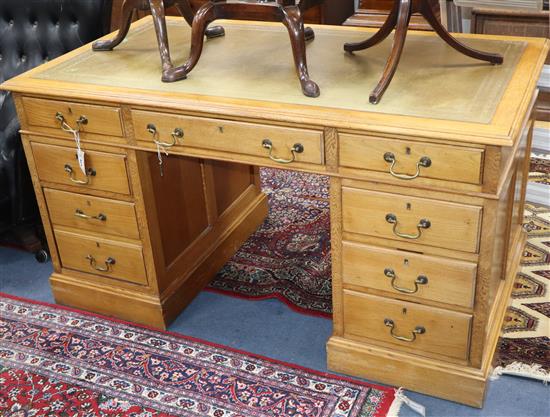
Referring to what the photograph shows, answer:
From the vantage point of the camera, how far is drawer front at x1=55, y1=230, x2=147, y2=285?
2682 mm

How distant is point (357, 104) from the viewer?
6.89 feet

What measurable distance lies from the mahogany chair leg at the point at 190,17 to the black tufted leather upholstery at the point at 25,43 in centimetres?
52

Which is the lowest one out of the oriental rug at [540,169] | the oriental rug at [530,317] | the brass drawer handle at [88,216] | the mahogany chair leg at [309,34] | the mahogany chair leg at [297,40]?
the oriental rug at [530,317]

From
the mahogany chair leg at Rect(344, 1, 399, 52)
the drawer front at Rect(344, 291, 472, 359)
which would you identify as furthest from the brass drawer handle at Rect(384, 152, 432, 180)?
the mahogany chair leg at Rect(344, 1, 399, 52)

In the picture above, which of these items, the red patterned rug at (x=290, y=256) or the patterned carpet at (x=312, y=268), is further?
A: the red patterned rug at (x=290, y=256)

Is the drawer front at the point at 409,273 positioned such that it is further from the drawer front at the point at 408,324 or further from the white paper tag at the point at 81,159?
the white paper tag at the point at 81,159

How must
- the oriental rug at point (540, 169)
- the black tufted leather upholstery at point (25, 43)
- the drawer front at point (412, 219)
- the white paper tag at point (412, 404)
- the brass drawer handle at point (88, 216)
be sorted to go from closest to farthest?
the drawer front at point (412, 219)
the white paper tag at point (412, 404)
the brass drawer handle at point (88, 216)
the black tufted leather upholstery at point (25, 43)
the oriental rug at point (540, 169)

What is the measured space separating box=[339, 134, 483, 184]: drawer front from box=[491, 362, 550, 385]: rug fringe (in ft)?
2.66

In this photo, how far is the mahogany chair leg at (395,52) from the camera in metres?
2.10

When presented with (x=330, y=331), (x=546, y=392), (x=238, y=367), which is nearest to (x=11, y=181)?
(x=238, y=367)

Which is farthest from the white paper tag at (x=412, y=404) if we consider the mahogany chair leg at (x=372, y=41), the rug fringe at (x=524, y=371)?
the mahogany chair leg at (x=372, y=41)

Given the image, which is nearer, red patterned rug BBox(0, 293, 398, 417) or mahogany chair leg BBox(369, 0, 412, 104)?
mahogany chair leg BBox(369, 0, 412, 104)

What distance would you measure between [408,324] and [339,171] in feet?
1.85

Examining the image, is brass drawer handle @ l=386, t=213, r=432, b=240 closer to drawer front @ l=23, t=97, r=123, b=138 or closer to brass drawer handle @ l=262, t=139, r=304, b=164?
brass drawer handle @ l=262, t=139, r=304, b=164
